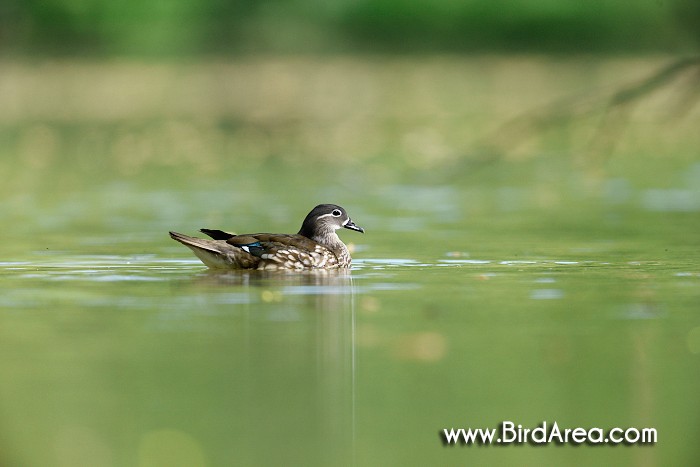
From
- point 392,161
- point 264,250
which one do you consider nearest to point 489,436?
point 264,250

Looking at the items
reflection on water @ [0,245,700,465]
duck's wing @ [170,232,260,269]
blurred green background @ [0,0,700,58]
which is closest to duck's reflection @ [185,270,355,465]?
reflection on water @ [0,245,700,465]

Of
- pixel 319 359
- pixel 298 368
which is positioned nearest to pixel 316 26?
pixel 319 359

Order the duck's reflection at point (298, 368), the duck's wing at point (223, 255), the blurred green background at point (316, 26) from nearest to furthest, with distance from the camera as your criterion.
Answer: the duck's reflection at point (298, 368) < the duck's wing at point (223, 255) < the blurred green background at point (316, 26)

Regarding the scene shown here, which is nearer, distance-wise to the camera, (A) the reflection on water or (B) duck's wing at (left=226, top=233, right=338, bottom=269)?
(A) the reflection on water

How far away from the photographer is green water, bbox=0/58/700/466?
5.29 meters

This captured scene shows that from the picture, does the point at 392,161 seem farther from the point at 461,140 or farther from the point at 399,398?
the point at 399,398

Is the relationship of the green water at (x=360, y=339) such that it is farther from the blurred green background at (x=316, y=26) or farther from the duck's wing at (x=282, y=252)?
the blurred green background at (x=316, y=26)

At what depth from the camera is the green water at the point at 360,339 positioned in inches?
208

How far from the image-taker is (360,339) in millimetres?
6988

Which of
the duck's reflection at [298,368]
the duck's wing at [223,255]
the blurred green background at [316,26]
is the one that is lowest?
the duck's reflection at [298,368]

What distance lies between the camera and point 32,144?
20.4m

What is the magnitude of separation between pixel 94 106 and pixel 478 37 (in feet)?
25.3

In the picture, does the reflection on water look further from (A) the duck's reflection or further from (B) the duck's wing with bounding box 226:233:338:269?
(B) the duck's wing with bounding box 226:233:338:269

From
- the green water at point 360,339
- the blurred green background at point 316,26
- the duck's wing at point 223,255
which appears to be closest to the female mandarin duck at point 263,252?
the duck's wing at point 223,255
